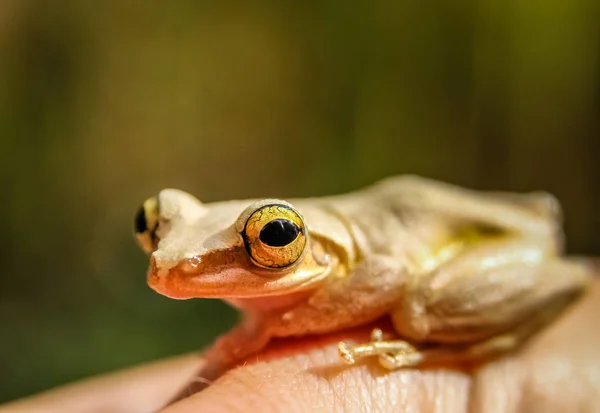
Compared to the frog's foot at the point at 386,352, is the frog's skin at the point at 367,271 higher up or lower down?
higher up

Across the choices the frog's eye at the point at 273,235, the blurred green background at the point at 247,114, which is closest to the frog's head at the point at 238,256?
the frog's eye at the point at 273,235

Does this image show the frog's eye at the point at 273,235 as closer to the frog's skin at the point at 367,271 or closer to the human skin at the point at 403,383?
the frog's skin at the point at 367,271

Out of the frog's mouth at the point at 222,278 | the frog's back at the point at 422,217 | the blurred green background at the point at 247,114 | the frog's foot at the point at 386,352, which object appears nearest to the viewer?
the frog's mouth at the point at 222,278

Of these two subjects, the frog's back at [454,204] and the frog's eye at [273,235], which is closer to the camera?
the frog's eye at [273,235]

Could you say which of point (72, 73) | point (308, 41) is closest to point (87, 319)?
point (72, 73)

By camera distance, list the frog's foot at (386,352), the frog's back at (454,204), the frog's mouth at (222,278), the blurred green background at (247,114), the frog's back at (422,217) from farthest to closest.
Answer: the blurred green background at (247,114)
the frog's back at (454,204)
the frog's back at (422,217)
the frog's foot at (386,352)
the frog's mouth at (222,278)

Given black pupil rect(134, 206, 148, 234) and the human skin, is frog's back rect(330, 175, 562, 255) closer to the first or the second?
the human skin

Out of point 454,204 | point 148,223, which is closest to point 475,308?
point 454,204
